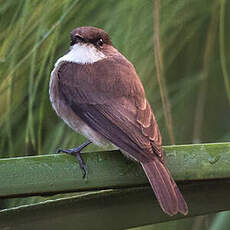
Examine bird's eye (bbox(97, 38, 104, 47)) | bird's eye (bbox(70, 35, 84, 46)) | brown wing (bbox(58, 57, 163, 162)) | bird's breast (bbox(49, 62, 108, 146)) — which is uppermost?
bird's eye (bbox(70, 35, 84, 46))

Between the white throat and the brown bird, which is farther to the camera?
the white throat

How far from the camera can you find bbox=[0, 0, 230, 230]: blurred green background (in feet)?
5.37

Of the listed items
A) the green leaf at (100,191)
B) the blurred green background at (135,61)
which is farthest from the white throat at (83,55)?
the green leaf at (100,191)

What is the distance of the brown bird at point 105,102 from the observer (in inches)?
67.4

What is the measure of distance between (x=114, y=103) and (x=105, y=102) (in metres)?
0.04

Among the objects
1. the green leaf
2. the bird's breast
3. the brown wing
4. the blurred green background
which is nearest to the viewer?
the green leaf

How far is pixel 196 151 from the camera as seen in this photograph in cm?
131

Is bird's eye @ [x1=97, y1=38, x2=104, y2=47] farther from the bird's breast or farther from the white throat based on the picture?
the bird's breast

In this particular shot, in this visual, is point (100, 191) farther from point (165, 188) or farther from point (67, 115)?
point (67, 115)

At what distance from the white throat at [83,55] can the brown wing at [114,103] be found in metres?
0.03

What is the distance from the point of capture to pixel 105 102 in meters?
2.00

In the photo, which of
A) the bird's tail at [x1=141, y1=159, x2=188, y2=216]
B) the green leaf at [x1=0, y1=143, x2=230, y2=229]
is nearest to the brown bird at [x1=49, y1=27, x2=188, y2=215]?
the bird's tail at [x1=141, y1=159, x2=188, y2=216]

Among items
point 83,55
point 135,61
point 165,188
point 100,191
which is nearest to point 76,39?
point 83,55

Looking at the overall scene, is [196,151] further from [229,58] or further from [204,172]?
[229,58]
